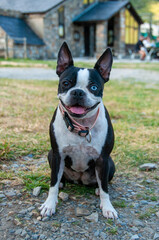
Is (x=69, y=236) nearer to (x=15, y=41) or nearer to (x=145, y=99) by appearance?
(x=145, y=99)

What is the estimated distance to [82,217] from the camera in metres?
2.44

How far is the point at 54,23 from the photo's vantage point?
24.2 m

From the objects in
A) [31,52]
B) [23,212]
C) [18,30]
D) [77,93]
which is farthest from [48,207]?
[18,30]

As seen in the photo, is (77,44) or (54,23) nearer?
(54,23)

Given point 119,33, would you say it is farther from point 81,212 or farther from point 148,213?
point 81,212

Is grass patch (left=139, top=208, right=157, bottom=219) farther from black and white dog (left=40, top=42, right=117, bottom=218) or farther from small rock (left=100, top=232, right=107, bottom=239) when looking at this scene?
small rock (left=100, top=232, right=107, bottom=239)

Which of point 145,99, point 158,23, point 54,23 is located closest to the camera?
point 145,99

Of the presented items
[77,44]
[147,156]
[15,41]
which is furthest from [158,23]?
[147,156]

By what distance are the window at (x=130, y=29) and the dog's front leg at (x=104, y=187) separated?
93.1 ft

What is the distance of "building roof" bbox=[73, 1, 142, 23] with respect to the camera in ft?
84.5

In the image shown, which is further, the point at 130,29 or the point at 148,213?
the point at 130,29

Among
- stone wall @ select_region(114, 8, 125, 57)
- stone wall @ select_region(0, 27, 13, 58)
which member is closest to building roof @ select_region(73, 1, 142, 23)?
stone wall @ select_region(114, 8, 125, 57)

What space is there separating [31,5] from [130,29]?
10.6 meters

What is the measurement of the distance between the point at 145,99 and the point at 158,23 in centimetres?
3563
